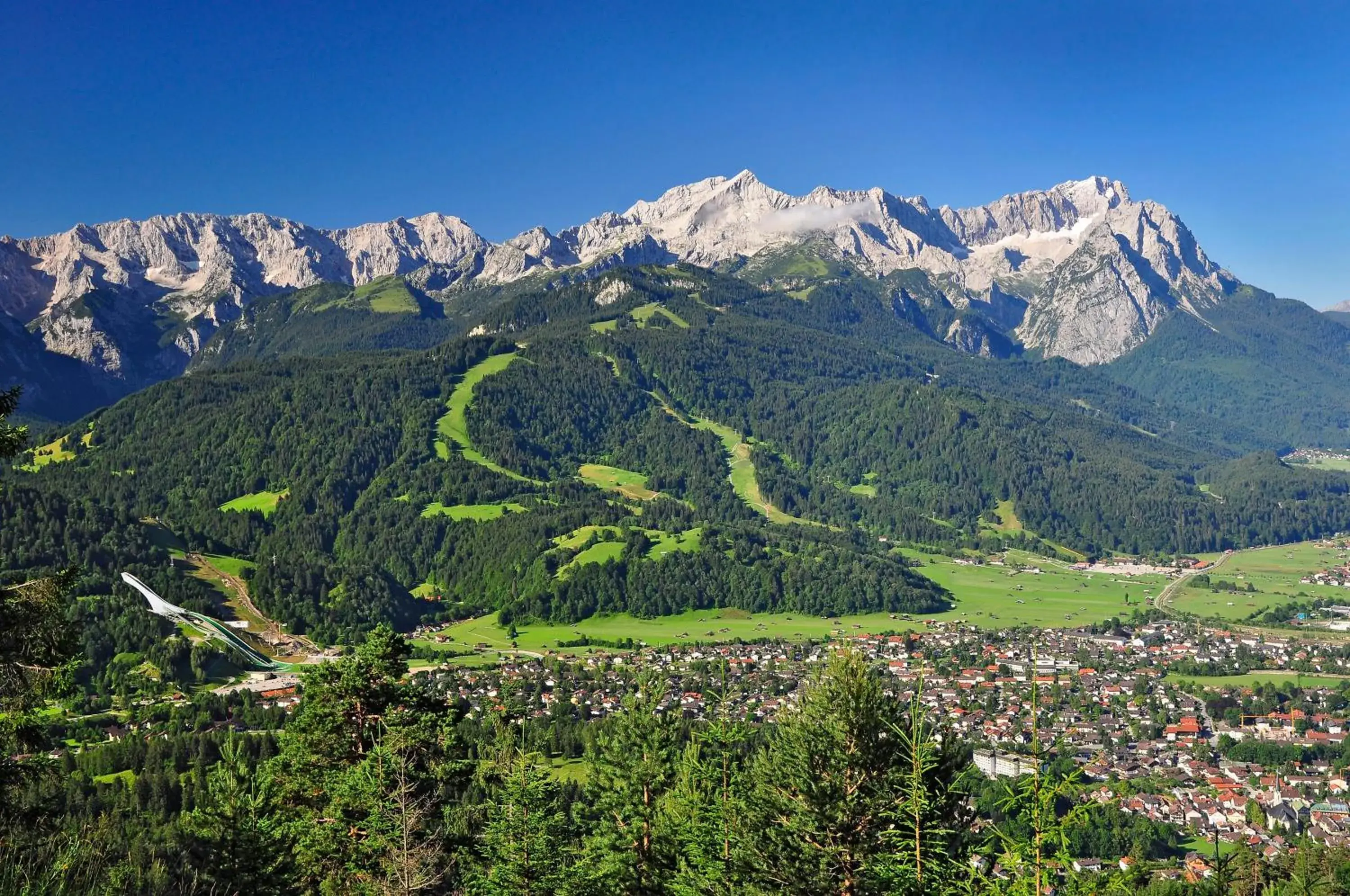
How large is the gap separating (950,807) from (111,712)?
97439mm

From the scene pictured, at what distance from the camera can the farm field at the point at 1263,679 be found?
11506 centimetres

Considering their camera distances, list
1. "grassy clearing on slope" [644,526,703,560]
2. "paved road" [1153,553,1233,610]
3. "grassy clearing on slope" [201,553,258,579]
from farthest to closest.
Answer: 1. "grassy clearing on slope" [644,526,703,560]
2. "paved road" [1153,553,1233,610]
3. "grassy clearing on slope" [201,553,258,579]

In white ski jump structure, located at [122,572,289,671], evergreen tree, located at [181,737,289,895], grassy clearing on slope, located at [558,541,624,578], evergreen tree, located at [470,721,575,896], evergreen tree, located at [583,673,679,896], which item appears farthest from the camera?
grassy clearing on slope, located at [558,541,624,578]

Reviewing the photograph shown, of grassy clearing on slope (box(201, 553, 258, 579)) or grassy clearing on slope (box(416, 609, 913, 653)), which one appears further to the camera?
grassy clearing on slope (box(201, 553, 258, 579))

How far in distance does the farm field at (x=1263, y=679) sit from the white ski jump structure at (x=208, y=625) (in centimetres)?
11063

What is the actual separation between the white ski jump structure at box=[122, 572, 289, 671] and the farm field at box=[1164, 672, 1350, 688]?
110634 mm

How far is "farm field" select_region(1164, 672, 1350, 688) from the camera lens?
115 meters

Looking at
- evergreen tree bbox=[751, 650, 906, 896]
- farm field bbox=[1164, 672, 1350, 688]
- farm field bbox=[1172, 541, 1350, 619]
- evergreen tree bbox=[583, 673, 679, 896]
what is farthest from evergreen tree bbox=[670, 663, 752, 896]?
farm field bbox=[1172, 541, 1350, 619]

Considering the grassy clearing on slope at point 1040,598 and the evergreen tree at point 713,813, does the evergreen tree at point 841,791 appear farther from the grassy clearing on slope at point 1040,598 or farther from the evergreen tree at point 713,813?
the grassy clearing on slope at point 1040,598

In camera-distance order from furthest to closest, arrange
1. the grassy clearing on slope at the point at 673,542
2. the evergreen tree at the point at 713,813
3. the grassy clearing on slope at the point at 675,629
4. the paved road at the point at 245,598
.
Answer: the grassy clearing on slope at the point at 673,542 → the grassy clearing on slope at the point at 675,629 → the paved road at the point at 245,598 → the evergreen tree at the point at 713,813

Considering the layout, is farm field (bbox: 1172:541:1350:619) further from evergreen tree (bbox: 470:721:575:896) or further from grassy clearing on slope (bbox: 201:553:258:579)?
evergreen tree (bbox: 470:721:575:896)

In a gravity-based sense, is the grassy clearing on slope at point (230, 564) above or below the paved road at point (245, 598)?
above

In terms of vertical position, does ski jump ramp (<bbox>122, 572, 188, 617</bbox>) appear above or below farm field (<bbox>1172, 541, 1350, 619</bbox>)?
above

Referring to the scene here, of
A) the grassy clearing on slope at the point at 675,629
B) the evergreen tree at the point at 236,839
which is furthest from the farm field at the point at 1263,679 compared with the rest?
the evergreen tree at the point at 236,839
